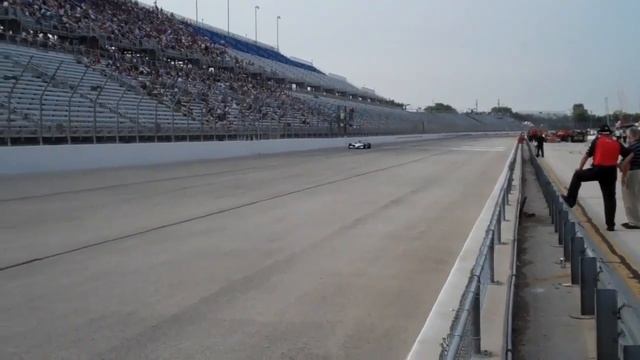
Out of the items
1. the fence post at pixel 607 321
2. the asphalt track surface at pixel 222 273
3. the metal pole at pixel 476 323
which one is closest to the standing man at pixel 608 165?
the asphalt track surface at pixel 222 273

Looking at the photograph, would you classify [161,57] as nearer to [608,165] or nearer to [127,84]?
[127,84]

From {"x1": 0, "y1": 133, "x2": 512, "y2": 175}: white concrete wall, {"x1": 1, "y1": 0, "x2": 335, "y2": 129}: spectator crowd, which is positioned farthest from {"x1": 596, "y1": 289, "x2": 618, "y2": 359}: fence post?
{"x1": 1, "y1": 0, "x2": 335, "y2": 129}: spectator crowd

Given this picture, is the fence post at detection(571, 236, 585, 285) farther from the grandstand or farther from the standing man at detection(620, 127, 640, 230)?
the grandstand

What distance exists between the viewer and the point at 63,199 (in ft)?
49.0

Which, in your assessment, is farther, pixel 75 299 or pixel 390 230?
pixel 390 230

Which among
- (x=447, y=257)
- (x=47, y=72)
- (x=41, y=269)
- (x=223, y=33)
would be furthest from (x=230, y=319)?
(x=223, y=33)

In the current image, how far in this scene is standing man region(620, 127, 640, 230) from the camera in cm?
1040

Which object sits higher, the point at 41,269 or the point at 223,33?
the point at 223,33

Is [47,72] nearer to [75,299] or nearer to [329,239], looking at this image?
[329,239]

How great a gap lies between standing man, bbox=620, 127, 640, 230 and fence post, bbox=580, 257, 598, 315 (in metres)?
5.19

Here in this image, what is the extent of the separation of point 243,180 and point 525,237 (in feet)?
37.7

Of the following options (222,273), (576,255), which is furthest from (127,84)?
(576,255)

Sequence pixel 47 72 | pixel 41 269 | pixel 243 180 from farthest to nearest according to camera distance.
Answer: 1. pixel 47 72
2. pixel 243 180
3. pixel 41 269

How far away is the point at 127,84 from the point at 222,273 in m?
31.7
